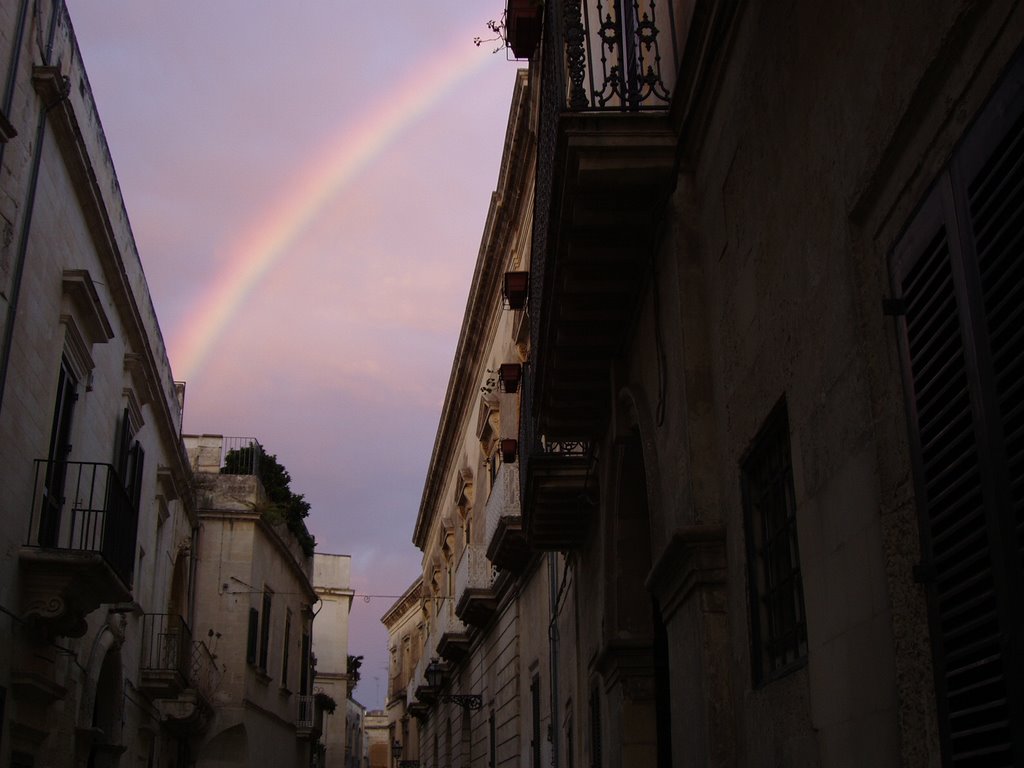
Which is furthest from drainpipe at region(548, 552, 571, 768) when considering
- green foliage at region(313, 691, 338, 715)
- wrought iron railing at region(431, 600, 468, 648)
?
green foliage at region(313, 691, 338, 715)

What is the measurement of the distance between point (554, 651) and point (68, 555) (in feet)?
21.1

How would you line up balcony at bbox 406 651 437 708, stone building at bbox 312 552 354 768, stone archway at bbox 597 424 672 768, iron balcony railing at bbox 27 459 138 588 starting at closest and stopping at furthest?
stone archway at bbox 597 424 672 768
iron balcony railing at bbox 27 459 138 588
balcony at bbox 406 651 437 708
stone building at bbox 312 552 354 768

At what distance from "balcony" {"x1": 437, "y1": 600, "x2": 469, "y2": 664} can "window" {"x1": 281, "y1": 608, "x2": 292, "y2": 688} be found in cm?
595

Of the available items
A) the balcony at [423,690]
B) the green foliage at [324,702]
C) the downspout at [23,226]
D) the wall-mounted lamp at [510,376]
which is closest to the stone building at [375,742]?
the green foliage at [324,702]

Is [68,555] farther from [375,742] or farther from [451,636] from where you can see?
[375,742]

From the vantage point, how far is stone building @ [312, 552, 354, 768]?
50.5 meters

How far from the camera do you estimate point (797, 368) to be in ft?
16.5

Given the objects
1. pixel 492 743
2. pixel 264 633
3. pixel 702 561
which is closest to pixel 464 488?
pixel 492 743

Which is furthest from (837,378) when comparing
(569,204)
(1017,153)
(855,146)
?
(569,204)

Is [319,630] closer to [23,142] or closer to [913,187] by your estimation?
[23,142]

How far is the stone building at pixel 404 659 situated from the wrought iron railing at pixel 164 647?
18619 mm

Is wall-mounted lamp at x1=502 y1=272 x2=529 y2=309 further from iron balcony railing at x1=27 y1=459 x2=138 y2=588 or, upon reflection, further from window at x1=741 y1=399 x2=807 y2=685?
window at x1=741 y1=399 x2=807 y2=685

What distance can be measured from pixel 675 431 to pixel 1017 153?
13.5 ft

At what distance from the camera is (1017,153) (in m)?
3.12
